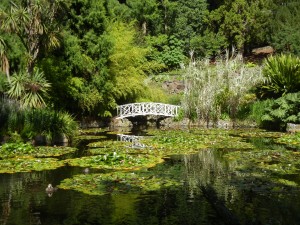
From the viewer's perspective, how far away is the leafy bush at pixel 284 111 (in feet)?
71.9

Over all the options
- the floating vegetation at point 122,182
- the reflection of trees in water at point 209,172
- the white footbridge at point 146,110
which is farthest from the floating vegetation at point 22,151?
the white footbridge at point 146,110

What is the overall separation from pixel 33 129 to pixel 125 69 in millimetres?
11357

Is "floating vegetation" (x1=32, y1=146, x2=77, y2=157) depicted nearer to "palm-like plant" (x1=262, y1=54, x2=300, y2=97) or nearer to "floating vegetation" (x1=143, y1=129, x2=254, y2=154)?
"floating vegetation" (x1=143, y1=129, x2=254, y2=154)

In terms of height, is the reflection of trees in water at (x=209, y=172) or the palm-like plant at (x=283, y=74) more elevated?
the palm-like plant at (x=283, y=74)

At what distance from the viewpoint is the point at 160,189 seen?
965 centimetres

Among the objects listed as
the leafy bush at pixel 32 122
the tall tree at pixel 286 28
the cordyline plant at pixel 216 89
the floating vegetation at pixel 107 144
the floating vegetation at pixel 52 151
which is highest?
the tall tree at pixel 286 28

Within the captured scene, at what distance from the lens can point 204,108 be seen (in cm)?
2553

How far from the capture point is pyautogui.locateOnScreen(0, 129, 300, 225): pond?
7691 millimetres

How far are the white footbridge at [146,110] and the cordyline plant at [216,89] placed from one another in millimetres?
1092

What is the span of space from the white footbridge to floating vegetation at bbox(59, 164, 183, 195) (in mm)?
15098

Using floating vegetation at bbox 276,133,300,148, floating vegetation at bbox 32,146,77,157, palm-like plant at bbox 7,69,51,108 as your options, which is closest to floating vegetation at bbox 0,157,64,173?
floating vegetation at bbox 32,146,77,157

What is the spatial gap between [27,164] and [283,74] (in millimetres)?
15935

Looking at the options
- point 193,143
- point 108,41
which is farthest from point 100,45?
point 193,143

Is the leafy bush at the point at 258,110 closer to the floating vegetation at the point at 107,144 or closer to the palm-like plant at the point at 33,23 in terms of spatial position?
the floating vegetation at the point at 107,144
